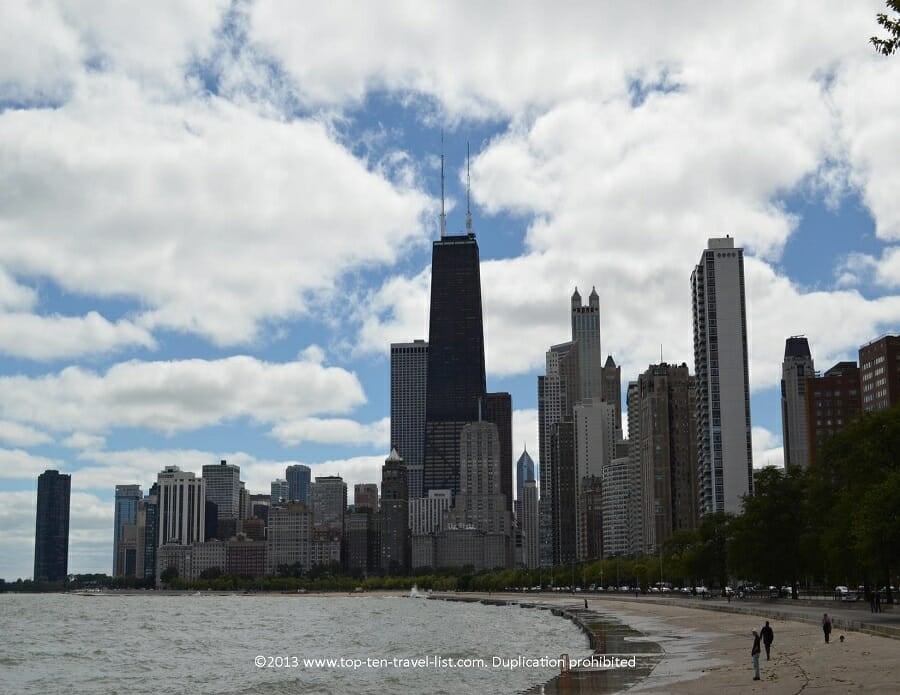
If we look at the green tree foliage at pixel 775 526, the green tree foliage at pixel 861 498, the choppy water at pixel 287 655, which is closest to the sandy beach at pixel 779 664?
the green tree foliage at pixel 861 498

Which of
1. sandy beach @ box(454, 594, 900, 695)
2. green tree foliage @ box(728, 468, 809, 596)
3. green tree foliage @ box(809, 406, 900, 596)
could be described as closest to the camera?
sandy beach @ box(454, 594, 900, 695)

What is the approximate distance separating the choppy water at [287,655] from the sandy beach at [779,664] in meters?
7.68

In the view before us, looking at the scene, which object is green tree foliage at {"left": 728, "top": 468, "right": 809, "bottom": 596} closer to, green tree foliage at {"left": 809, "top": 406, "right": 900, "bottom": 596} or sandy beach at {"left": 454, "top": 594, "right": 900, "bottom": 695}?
green tree foliage at {"left": 809, "top": 406, "right": 900, "bottom": 596}

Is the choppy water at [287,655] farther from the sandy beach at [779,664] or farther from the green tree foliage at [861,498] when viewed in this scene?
the green tree foliage at [861,498]

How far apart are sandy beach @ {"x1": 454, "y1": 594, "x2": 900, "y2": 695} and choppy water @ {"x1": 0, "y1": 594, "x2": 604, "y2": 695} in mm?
7684

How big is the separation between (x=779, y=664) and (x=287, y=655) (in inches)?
2026

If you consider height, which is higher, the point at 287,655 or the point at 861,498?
the point at 861,498

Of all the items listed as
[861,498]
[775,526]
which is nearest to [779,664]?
[861,498]

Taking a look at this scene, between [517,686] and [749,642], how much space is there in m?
18.6

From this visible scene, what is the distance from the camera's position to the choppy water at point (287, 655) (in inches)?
2751

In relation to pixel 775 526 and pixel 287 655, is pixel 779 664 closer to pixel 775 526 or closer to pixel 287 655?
pixel 287 655

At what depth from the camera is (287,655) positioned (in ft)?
317

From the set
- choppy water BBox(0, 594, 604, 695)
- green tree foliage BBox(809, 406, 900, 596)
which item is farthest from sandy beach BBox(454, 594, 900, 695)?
choppy water BBox(0, 594, 604, 695)

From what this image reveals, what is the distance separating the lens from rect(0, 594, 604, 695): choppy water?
69.9 metres
